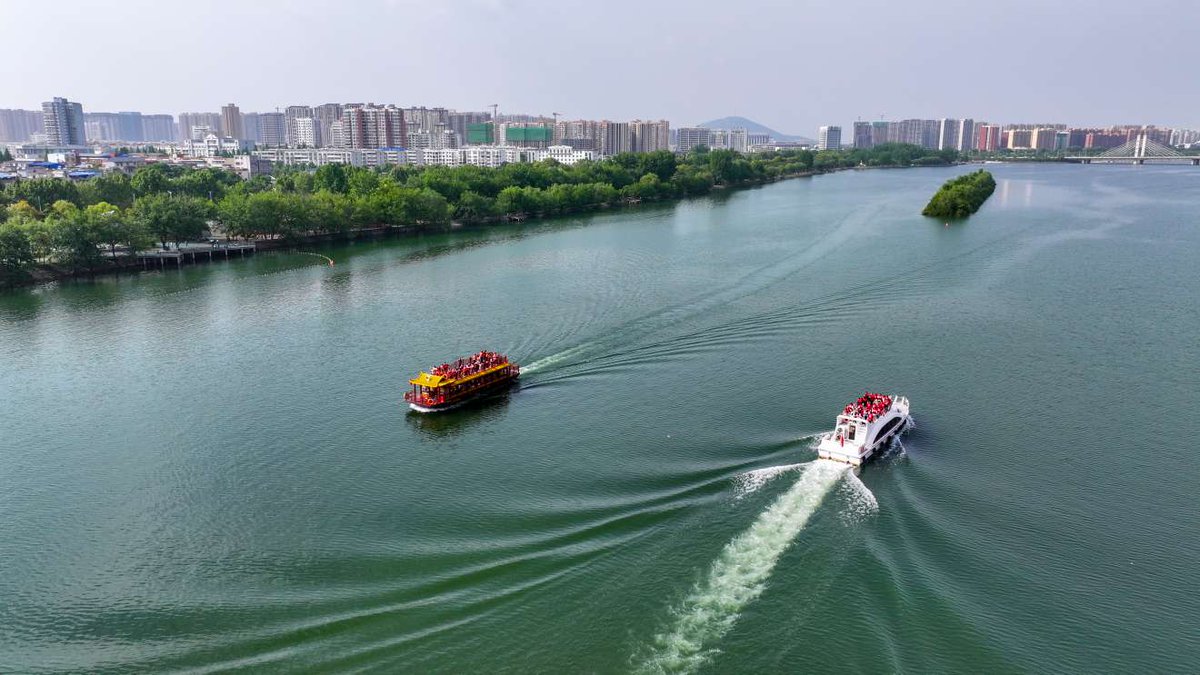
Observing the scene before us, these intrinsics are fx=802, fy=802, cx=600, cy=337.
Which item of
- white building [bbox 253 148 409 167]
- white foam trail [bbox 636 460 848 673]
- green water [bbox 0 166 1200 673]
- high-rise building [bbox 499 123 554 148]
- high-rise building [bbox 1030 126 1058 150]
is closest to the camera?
white foam trail [bbox 636 460 848 673]

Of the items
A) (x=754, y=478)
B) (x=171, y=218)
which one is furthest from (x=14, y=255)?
(x=754, y=478)

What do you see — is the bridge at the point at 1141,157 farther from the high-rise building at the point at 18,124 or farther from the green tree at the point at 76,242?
the high-rise building at the point at 18,124

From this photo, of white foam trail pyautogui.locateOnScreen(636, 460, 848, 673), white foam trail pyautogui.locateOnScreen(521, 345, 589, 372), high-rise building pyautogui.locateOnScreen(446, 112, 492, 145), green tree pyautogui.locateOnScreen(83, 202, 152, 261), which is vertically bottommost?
white foam trail pyautogui.locateOnScreen(636, 460, 848, 673)

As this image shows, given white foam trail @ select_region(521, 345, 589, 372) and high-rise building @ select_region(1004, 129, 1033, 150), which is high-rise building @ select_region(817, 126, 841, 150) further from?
white foam trail @ select_region(521, 345, 589, 372)

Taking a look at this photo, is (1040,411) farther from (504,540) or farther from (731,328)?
(504,540)

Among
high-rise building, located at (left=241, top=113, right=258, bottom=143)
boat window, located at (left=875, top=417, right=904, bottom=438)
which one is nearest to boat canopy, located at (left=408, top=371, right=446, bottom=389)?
boat window, located at (left=875, top=417, right=904, bottom=438)
